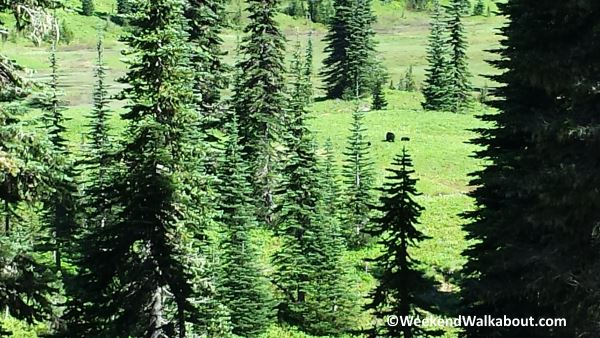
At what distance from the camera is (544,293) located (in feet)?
34.8

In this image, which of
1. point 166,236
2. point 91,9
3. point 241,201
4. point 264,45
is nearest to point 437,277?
point 241,201

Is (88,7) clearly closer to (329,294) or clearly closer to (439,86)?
(439,86)

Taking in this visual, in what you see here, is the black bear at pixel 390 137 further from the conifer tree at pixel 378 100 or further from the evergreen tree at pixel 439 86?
the conifer tree at pixel 378 100

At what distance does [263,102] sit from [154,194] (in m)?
26.1

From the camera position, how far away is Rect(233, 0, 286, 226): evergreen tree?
40469 mm

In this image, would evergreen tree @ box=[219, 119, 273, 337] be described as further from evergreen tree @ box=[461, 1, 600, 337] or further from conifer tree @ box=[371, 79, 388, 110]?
conifer tree @ box=[371, 79, 388, 110]

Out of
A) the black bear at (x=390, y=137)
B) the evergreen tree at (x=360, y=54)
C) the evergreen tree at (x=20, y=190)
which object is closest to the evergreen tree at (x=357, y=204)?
the black bear at (x=390, y=137)

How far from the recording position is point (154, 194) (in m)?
14.9

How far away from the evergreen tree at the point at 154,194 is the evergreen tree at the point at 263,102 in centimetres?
2494

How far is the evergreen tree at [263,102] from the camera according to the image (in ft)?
133

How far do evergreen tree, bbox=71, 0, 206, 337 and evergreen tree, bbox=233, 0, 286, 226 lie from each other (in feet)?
81.8

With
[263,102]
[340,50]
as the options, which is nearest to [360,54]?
[340,50]

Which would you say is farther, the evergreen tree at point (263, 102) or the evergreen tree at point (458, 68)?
the evergreen tree at point (458, 68)

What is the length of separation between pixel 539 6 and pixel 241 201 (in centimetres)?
2104
